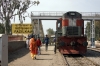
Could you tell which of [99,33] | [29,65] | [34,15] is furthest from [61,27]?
[99,33]

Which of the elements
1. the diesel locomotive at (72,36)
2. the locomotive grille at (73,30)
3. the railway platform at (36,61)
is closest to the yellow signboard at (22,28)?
the diesel locomotive at (72,36)

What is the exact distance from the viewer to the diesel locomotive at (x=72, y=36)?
18750 millimetres

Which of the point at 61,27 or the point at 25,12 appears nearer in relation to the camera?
the point at 61,27

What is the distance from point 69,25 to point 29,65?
760 cm

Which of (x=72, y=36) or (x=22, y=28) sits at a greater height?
(x=22, y=28)

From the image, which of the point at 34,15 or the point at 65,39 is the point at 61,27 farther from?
the point at 34,15

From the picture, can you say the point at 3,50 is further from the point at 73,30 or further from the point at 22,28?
the point at 22,28

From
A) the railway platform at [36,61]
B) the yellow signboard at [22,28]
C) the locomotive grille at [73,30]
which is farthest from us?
the yellow signboard at [22,28]

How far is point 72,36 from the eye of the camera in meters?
19.0

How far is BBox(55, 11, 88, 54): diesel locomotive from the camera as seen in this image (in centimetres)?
1875

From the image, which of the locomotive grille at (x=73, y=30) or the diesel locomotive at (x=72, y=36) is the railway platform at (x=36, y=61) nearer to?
the diesel locomotive at (x=72, y=36)

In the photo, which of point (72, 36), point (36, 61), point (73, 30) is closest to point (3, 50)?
point (36, 61)

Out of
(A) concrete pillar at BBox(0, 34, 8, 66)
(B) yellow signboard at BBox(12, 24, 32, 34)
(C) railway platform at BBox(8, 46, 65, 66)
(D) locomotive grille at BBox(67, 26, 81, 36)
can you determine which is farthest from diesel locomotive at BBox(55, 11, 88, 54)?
(B) yellow signboard at BBox(12, 24, 32, 34)

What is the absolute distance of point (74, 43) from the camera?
1870 centimetres
